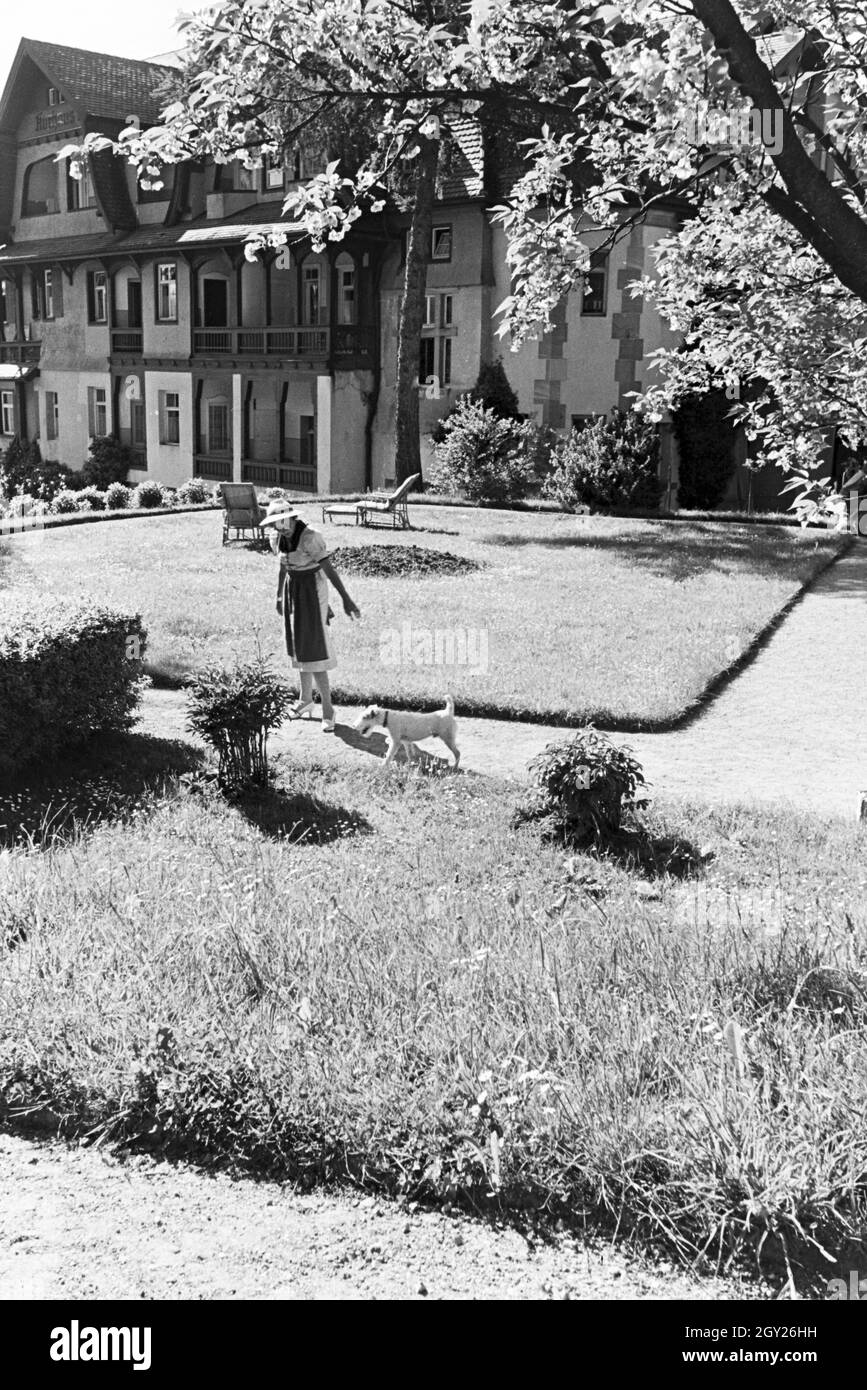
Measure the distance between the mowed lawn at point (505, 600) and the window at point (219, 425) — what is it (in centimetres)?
1474

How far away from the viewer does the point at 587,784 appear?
8.42 meters

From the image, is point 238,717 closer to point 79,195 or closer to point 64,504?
point 64,504

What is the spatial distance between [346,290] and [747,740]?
27629 mm

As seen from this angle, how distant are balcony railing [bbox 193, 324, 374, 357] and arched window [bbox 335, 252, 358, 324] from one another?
2.70ft

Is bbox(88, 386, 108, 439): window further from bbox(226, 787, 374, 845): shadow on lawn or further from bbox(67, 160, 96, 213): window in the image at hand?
bbox(226, 787, 374, 845): shadow on lawn

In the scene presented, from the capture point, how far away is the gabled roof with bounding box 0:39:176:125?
39.8 metres

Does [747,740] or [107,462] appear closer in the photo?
[747,740]

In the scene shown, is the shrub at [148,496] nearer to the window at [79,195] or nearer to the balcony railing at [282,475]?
the balcony railing at [282,475]

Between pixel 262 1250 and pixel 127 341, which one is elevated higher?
pixel 127 341

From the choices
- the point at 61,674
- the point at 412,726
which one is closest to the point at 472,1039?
the point at 412,726
